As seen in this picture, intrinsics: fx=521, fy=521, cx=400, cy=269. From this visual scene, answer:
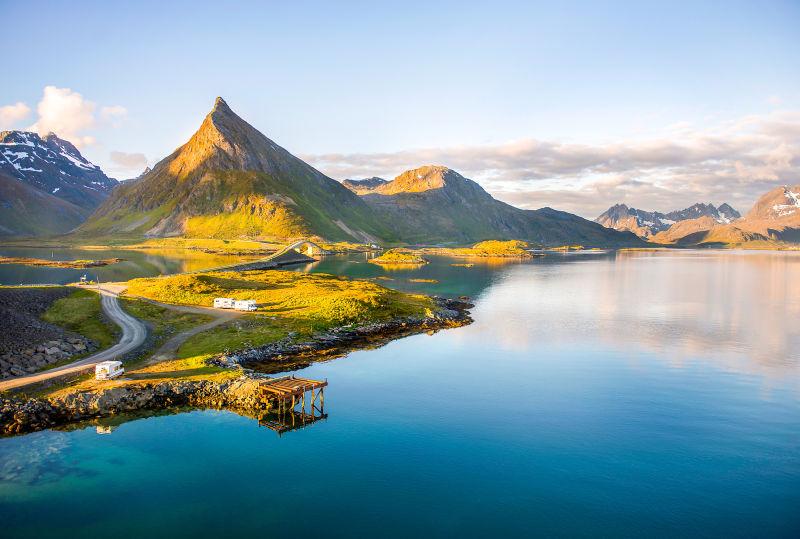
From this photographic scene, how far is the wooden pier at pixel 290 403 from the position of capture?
51.6 m

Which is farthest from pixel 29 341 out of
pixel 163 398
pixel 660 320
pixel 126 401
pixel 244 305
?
pixel 660 320

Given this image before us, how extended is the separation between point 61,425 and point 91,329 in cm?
2987

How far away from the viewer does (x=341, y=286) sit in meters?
130

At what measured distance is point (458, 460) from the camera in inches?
1737

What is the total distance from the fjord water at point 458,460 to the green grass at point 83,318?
27.9 metres

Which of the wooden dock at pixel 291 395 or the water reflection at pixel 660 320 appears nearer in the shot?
the wooden dock at pixel 291 395

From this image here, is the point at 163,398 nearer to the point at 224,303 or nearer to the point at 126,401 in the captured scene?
the point at 126,401

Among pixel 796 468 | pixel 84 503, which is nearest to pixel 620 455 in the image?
pixel 796 468

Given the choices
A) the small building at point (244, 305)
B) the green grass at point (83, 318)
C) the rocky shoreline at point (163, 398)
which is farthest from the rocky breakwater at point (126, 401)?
the small building at point (244, 305)

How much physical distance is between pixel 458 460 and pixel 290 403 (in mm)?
19603

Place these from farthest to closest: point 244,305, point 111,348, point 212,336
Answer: point 244,305, point 212,336, point 111,348

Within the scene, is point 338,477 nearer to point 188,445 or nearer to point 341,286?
point 188,445

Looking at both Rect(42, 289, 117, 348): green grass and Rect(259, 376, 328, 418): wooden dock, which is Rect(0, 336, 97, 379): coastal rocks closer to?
Rect(42, 289, 117, 348): green grass

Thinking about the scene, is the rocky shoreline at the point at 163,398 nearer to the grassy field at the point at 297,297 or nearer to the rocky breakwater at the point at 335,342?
the rocky breakwater at the point at 335,342
